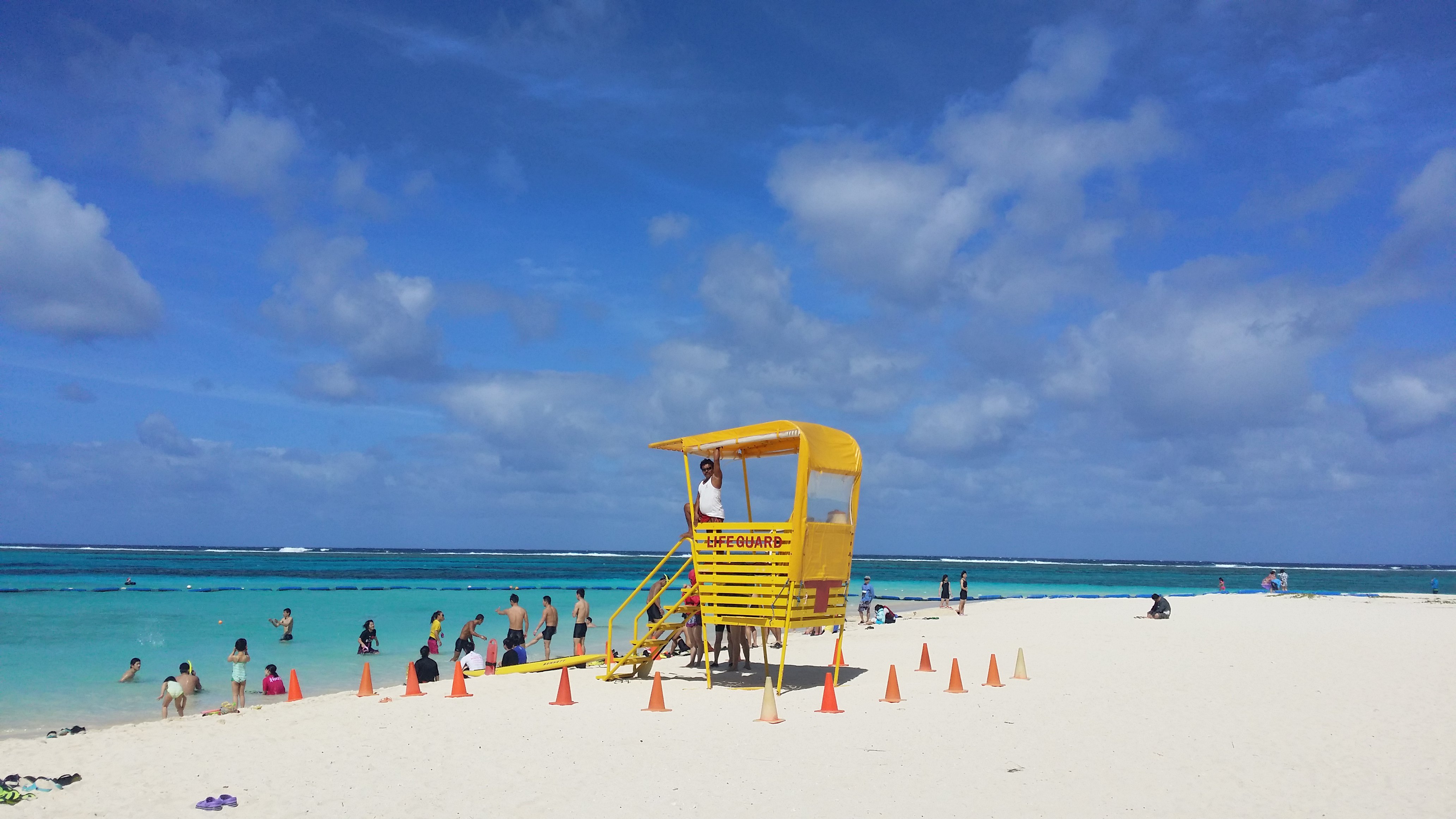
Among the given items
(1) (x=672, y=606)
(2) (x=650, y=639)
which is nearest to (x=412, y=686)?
(2) (x=650, y=639)

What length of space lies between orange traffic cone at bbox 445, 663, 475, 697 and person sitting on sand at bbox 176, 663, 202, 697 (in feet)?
15.9

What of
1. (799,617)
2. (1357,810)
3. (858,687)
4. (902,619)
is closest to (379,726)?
(799,617)

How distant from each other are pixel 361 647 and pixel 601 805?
51.0ft

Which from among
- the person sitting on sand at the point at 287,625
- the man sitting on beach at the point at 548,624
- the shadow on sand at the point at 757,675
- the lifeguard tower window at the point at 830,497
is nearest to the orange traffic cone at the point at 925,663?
the shadow on sand at the point at 757,675

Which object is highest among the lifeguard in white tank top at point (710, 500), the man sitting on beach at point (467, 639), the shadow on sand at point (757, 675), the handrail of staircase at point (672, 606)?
the lifeguard in white tank top at point (710, 500)

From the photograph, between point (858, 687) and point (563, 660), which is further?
point (563, 660)

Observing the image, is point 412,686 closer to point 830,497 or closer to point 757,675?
point 757,675

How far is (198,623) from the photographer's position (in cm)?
2945

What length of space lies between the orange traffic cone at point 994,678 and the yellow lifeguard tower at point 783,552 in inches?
90.7

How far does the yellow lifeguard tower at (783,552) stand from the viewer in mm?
13031

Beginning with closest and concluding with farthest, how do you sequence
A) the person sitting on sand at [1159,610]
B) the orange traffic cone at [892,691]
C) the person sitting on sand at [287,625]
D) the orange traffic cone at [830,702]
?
the orange traffic cone at [830,702] < the orange traffic cone at [892,691] < the person sitting on sand at [287,625] < the person sitting on sand at [1159,610]

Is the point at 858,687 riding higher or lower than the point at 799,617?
lower

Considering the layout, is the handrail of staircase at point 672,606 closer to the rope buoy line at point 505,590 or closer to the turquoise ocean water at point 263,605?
the turquoise ocean water at point 263,605

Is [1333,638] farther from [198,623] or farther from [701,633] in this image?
→ [198,623]
